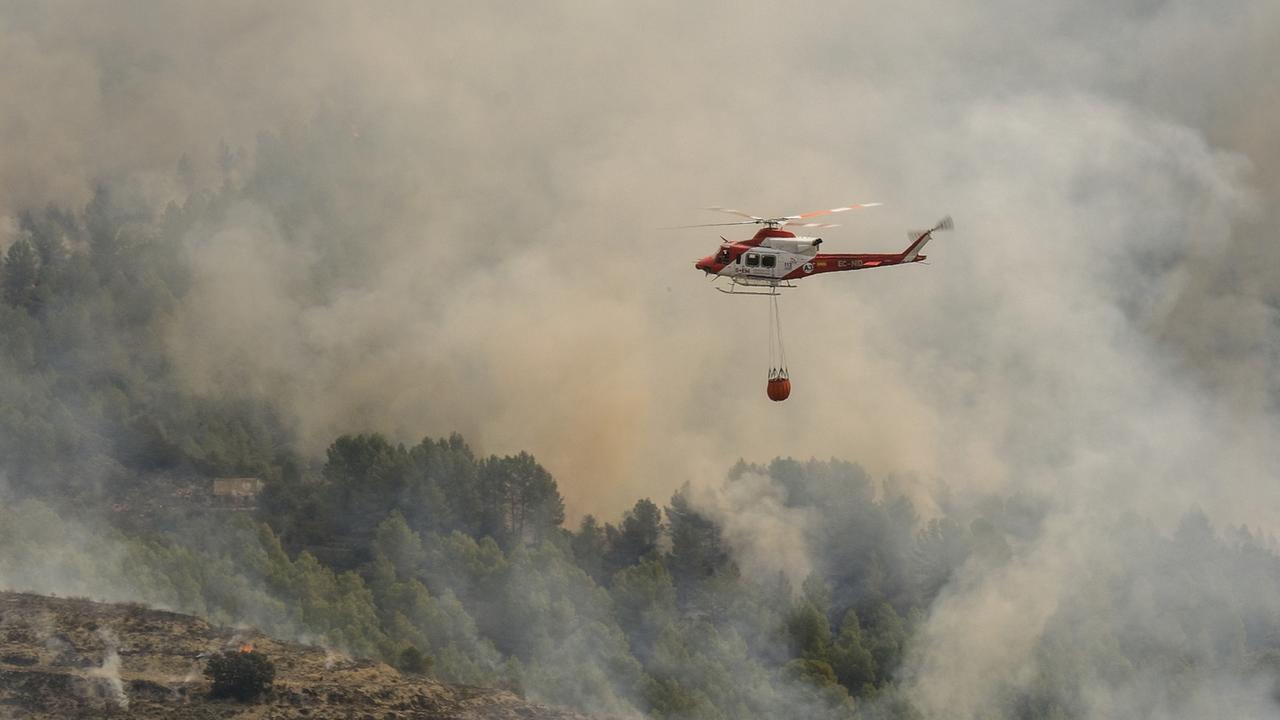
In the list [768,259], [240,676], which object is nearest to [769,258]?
[768,259]

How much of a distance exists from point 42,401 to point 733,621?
46.6 m

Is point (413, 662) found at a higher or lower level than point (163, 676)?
higher

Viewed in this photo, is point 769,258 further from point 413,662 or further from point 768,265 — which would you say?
point 413,662

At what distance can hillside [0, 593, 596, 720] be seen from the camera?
89.5 m

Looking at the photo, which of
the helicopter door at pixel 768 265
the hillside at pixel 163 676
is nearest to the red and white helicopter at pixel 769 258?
the helicopter door at pixel 768 265

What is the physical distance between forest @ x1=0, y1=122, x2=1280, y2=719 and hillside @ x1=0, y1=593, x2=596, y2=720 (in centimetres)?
897

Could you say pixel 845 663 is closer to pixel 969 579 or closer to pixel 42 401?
pixel 969 579

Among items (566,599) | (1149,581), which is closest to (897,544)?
(1149,581)

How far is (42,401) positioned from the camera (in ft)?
457

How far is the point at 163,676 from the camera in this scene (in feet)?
303

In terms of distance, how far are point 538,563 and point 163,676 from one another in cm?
3906

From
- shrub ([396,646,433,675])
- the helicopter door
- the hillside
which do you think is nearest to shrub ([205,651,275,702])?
the hillside

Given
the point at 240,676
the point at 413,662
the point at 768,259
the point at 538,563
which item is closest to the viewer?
the point at 240,676

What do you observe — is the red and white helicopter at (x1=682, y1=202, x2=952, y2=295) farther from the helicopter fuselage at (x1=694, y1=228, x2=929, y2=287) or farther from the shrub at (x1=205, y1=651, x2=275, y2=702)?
the shrub at (x1=205, y1=651, x2=275, y2=702)
